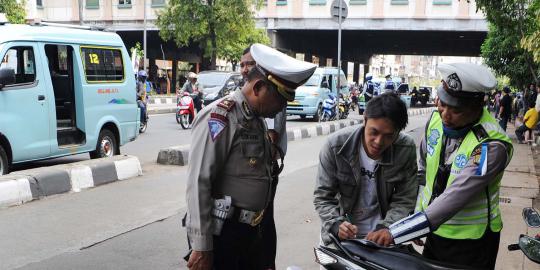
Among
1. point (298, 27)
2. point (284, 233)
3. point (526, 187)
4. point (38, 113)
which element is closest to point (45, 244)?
point (284, 233)

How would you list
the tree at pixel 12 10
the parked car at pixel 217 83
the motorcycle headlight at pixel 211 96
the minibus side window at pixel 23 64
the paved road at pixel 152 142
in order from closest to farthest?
the minibus side window at pixel 23 64 → the paved road at pixel 152 142 → the motorcycle headlight at pixel 211 96 → the parked car at pixel 217 83 → the tree at pixel 12 10

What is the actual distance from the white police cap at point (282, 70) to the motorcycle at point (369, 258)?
0.64m

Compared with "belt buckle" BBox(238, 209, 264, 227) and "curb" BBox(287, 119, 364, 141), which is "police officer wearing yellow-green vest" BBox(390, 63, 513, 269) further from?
"curb" BBox(287, 119, 364, 141)

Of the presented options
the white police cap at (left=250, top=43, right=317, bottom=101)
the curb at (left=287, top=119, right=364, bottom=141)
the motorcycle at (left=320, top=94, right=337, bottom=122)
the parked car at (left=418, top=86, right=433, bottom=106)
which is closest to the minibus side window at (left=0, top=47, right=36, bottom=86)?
the white police cap at (left=250, top=43, right=317, bottom=101)

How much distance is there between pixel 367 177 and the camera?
227 cm

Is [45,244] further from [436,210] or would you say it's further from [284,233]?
[436,210]

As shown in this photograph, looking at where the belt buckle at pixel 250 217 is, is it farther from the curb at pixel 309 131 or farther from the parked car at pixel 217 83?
the parked car at pixel 217 83

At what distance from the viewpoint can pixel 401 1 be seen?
96.7ft

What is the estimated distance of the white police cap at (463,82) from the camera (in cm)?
206

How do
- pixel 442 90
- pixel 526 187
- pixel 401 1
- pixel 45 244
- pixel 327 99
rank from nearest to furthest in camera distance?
1. pixel 442 90
2. pixel 45 244
3. pixel 526 187
4. pixel 327 99
5. pixel 401 1

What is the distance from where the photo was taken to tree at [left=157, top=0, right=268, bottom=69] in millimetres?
24266

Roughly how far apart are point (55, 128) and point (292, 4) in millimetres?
25761

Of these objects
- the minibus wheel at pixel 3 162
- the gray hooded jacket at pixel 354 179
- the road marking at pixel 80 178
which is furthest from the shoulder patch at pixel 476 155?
the minibus wheel at pixel 3 162

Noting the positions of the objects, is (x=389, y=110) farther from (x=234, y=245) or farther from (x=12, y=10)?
(x=12, y=10)
